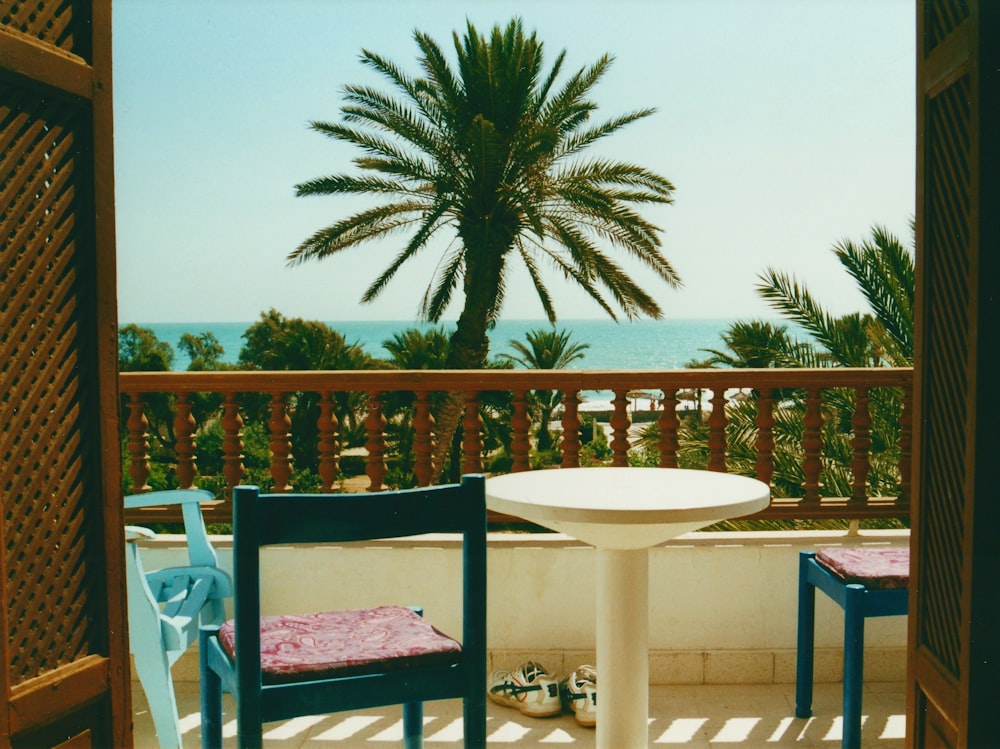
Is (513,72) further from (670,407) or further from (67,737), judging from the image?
(67,737)

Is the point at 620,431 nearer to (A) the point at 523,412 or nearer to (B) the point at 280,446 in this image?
(A) the point at 523,412

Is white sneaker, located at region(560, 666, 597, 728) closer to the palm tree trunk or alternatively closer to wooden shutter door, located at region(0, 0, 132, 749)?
wooden shutter door, located at region(0, 0, 132, 749)

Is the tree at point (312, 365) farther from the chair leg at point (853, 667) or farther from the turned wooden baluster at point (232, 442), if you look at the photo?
the chair leg at point (853, 667)

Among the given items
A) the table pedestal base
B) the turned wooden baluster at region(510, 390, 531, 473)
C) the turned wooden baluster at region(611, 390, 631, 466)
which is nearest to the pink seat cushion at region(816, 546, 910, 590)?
the table pedestal base

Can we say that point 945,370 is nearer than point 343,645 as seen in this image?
Yes

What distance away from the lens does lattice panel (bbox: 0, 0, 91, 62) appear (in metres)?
1.73

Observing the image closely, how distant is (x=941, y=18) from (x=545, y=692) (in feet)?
8.23

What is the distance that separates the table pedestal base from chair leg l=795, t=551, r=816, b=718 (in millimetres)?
1059

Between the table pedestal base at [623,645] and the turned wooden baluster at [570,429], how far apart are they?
4.78 ft

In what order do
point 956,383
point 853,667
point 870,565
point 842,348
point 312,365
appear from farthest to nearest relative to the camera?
1. point 312,365
2. point 842,348
3. point 870,565
4. point 853,667
5. point 956,383

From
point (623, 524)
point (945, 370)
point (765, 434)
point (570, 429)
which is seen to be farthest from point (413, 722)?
point (765, 434)

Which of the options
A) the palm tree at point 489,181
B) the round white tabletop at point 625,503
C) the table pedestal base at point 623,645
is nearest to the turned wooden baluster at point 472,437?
the round white tabletop at point 625,503

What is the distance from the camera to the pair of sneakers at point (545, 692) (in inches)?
131

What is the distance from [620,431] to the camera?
411 cm
